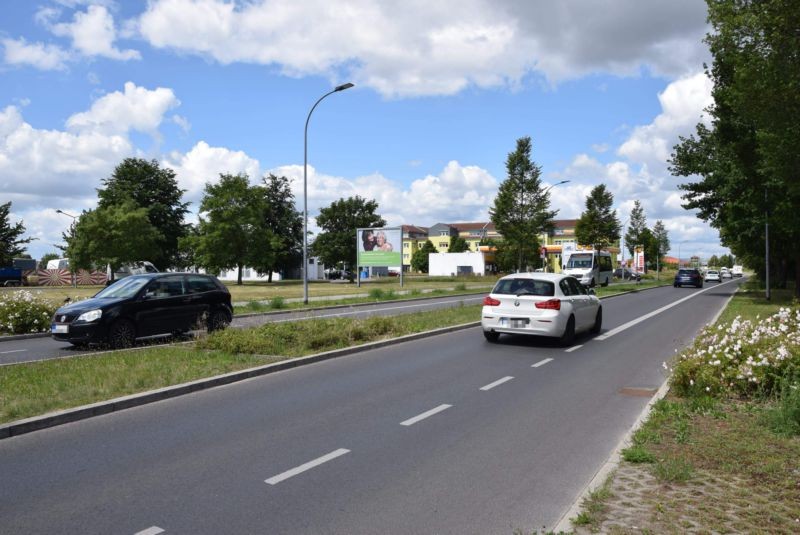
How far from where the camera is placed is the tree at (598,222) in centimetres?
5616

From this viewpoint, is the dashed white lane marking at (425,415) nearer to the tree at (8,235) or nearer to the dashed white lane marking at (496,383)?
the dashed white lane marking at (496,383)

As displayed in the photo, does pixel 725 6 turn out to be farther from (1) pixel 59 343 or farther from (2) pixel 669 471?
(1) pixel 59 343

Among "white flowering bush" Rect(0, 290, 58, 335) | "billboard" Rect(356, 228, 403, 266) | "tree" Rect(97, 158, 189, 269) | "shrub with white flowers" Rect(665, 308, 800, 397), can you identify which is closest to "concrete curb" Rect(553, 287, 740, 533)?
"shrub with white flowers" Rect(665, 308, 800, 397)

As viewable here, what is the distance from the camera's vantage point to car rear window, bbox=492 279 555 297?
12.6 meters

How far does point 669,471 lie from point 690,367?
127 inches

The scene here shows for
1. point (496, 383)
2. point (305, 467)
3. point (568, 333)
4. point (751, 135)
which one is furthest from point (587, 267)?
point (305, 467)

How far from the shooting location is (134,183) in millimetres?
68312

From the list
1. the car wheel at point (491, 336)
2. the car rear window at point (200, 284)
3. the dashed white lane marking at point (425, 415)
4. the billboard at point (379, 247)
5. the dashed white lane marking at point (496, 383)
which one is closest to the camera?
the dashed white lane marking at point (425, 415)

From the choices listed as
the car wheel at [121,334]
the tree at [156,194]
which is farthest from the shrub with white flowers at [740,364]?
the tree at [156,194]

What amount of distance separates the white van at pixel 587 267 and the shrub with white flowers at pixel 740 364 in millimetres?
32560

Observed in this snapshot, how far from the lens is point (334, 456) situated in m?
5.25

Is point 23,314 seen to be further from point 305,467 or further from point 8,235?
point 8,235

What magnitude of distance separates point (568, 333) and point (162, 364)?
8268 millimetres

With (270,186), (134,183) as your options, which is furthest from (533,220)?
(134,183)
